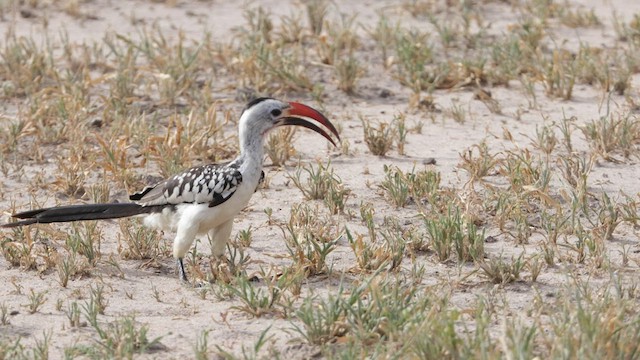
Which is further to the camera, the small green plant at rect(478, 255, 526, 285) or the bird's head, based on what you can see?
the bird's head

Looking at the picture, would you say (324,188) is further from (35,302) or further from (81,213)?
(35,302)

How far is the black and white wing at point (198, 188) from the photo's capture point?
600 centimetres

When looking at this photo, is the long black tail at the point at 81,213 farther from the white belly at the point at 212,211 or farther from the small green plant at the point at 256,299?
the small green plant at the point at 256,299

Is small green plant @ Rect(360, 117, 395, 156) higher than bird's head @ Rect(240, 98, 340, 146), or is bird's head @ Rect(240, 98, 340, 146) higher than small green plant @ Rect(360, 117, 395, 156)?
bird's head @ Rect(240, 98, 340, 146)

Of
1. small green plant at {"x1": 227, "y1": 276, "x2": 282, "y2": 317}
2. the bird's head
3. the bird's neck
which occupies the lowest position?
small green plant at {"x1": 227, "y1": 276, "x2": 282, "y2": 317}

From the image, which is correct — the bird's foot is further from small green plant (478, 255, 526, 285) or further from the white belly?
small green plant (478, 255, 526, 285)

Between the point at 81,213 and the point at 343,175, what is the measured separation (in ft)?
6.55

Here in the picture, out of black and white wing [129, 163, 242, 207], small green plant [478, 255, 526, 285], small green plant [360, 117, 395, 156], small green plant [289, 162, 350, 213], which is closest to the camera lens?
small green plant [478, 255, 526, 285]

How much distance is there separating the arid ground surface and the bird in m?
0.14

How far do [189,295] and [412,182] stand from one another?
1753 millimetres

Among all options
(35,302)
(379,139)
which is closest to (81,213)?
(35,302)

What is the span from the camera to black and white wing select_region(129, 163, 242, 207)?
236 inches

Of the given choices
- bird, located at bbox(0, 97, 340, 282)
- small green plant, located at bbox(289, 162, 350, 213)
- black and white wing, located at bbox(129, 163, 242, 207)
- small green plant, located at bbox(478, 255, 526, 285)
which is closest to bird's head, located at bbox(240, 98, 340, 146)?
bird, located at bbox(0, 97, 340, 282)

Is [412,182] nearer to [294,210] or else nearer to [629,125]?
[294,210]
